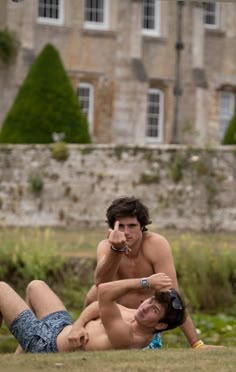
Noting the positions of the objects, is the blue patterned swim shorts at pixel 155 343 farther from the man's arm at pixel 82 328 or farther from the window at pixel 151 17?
the window at pixel 151 17

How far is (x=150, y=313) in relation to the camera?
11.8m

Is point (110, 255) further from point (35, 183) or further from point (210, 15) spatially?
point (210, 15)

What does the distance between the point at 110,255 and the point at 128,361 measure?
1161 millimetres

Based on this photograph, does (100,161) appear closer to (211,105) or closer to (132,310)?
(211,105)

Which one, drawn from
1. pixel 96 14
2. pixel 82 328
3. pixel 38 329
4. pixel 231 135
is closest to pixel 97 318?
pixel 82 328

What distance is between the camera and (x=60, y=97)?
134 ft

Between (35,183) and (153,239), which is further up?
(153,239)

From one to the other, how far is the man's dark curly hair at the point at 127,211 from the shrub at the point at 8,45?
3123 cm

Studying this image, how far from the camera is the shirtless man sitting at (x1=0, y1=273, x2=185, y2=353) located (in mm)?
11781

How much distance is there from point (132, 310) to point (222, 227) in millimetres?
22859

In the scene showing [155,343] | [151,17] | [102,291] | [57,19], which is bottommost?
[155,343]

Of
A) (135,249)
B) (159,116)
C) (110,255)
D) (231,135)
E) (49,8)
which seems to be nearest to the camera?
(110,255)

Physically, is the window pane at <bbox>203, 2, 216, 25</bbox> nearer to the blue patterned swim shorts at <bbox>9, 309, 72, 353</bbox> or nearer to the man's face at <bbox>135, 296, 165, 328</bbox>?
the blue patterned swim shorts at <bbox>9, 309, 72, 353</bbox>

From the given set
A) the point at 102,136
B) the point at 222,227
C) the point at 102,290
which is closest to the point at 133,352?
the point at 102,290
